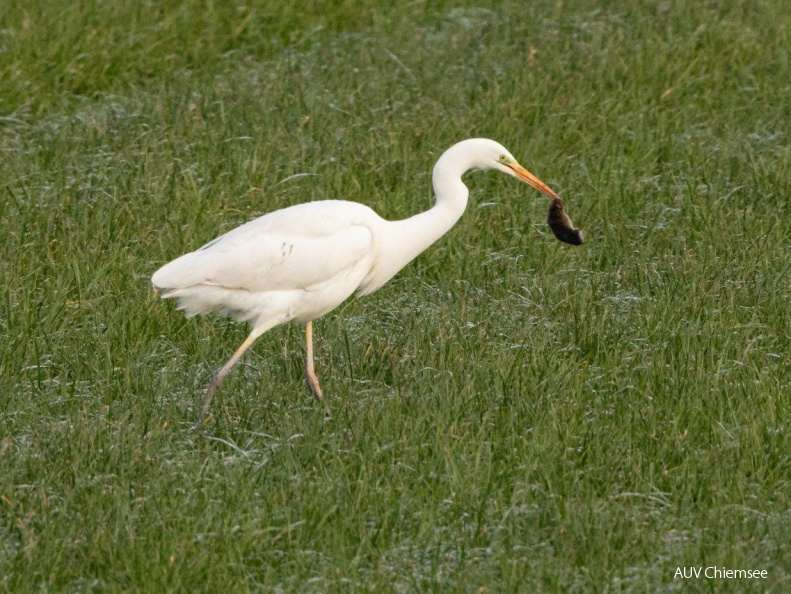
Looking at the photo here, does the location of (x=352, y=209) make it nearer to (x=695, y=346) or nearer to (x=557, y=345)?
(x=557, y=345)

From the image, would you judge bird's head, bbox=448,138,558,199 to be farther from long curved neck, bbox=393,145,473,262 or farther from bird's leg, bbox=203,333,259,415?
bird's leg, bbox=203,333,259,415

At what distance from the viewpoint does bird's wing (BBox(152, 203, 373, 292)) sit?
5.45 metres

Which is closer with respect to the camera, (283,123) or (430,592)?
(430,592)

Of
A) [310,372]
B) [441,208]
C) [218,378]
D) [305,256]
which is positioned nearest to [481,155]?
[441,208]

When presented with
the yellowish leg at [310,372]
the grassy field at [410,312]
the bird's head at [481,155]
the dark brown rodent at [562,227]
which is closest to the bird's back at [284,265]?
the yellowish leg at [310,372]

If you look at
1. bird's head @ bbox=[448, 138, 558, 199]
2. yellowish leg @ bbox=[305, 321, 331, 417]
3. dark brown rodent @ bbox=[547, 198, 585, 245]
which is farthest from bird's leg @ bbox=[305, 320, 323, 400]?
dark brown rodent @ bbox=[547, 198, 585, 245]

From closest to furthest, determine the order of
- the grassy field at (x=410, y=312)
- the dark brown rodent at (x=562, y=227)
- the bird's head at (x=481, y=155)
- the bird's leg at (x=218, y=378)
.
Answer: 1. the grassy field at (x=410, y=312)
2. the bird's leg at (x=218, y=378)
3. the bird's head at (x=481, y=155)
4. the dark brown rodent at (x=562, y=227)

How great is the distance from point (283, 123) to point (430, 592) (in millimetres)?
4612

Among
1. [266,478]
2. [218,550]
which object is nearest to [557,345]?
[266,478]

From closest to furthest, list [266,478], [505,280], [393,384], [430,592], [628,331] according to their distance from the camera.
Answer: [430,592] → [266,478] → [393,384] → [628,331] → [505,280]

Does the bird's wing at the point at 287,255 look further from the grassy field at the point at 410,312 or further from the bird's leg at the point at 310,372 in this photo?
the grassy field at the point at 410,312

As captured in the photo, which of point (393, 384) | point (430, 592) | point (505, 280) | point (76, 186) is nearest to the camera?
point (430, 592)

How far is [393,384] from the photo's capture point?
5.49 metres

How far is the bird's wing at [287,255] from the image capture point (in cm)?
545
